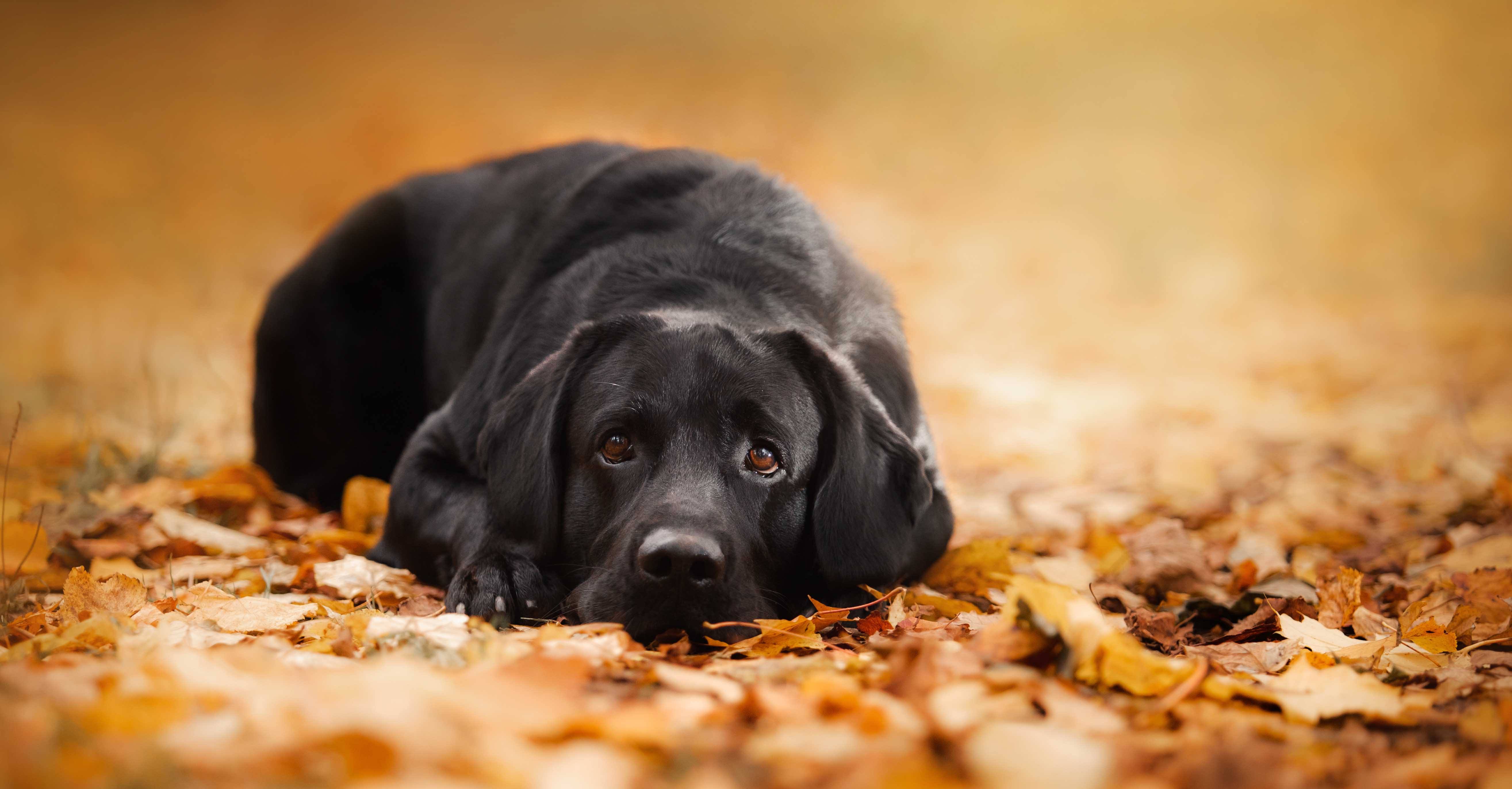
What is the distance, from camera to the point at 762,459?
269 centimetres

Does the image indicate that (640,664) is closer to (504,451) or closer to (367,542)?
(504,451)

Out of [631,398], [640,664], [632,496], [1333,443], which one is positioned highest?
[631,398]

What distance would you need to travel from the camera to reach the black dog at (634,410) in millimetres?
2598

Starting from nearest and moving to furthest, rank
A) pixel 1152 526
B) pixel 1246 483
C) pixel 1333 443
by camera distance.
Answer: pixel 1152 526, pixel 1246 483, pixel 1333 443

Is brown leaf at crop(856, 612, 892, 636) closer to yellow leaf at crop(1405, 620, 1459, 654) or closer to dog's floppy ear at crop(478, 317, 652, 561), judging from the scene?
dog's floppy ear at crop(478, 317, 652, 561)

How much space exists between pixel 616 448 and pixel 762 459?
379mm

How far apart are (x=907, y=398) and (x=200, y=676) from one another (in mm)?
2317

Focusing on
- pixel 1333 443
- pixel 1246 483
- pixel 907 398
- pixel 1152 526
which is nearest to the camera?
pixel 907 398

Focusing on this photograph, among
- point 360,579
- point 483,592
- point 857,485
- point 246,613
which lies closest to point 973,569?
point 857,485

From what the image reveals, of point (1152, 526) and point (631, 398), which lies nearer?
point (631, 398)

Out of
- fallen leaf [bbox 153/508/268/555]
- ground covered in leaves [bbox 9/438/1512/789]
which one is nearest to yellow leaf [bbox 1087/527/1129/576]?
ground covered in leaves [bbox 9/438/1512/789]

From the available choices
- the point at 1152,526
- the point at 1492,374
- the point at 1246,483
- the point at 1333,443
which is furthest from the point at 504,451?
the point at 1492,374

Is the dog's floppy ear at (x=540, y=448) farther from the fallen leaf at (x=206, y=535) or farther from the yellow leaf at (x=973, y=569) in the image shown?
the yellow leaf at (x=973, y=569)

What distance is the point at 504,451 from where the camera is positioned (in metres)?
2.90
